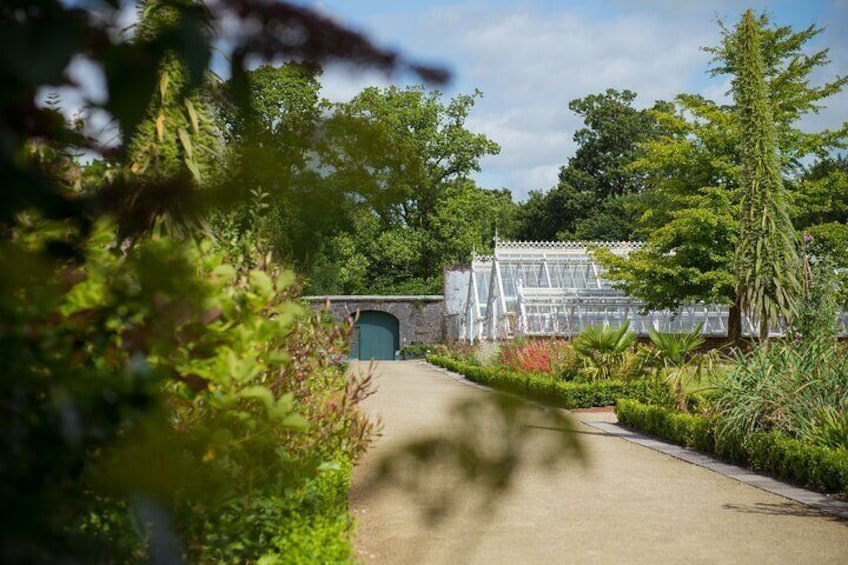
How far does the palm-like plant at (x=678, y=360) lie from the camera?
40.4 feet

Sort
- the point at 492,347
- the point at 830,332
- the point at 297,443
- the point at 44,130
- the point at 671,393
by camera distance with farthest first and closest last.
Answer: the point at 492,347
the point at 830,332
the point at 671,393
the point at 297,443
the point at 44,130

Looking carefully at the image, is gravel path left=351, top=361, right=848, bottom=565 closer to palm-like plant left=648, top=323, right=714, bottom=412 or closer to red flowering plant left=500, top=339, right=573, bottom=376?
palm-like plant left=648, top=323, right=714, bottom=412

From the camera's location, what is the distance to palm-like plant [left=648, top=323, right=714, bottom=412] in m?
12.3

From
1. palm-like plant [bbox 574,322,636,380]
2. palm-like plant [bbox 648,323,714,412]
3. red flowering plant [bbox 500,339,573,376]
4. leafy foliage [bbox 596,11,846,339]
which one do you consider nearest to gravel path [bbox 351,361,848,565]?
palm-like plant [bbox 648,323,714,412]

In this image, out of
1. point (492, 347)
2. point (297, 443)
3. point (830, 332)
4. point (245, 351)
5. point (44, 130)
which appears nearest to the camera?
point (44, 130)

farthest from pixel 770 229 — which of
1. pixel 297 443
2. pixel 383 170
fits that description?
pixel 383 170

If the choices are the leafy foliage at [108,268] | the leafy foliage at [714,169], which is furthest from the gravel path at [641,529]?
the leafy foliage at [714,169]

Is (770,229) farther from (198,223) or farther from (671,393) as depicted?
(198,223)

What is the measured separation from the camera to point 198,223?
69 cm

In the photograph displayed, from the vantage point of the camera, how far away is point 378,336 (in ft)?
130

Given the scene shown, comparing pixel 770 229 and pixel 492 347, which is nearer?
pixel 770 229

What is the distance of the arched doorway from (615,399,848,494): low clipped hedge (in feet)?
88.4

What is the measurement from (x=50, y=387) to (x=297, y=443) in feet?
15.1

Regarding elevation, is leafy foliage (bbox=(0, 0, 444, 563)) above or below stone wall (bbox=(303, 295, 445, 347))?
below
